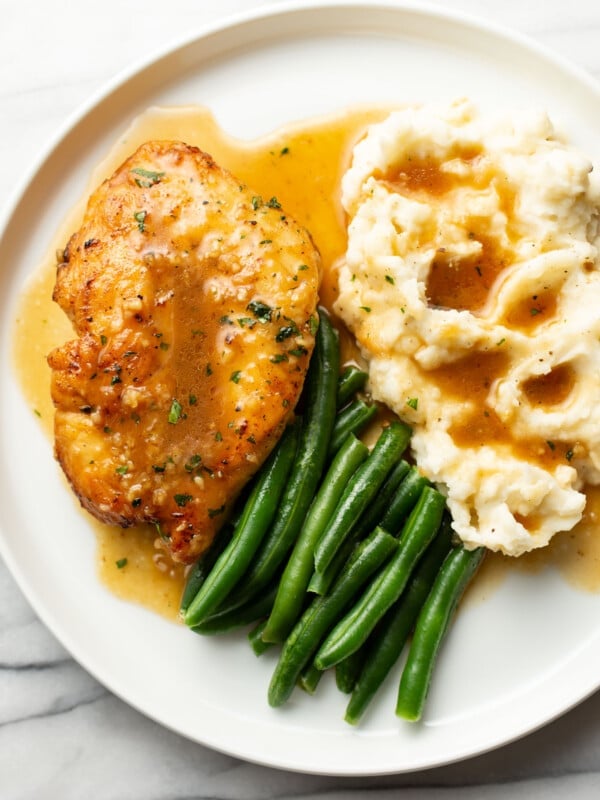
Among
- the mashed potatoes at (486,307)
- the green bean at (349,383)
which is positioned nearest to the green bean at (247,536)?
the green bean at (349,383)

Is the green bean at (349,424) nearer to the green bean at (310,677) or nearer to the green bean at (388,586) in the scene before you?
the green bean at (388,586)

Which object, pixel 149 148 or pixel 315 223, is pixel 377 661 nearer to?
pixel 315 223

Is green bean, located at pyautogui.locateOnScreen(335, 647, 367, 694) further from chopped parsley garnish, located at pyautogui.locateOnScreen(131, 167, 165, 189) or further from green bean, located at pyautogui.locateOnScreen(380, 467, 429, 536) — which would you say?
chopped parsley garnish, located at pyautogui.locateOnScreen(131, 167, 165, 189)

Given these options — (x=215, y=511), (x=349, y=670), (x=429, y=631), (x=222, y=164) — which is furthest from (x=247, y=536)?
(x=222, y=164)

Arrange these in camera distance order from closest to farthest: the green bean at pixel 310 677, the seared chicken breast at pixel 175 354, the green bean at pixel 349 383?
1. the seared chicken breast at pixel 175 354
2. the green bean at pixel 310 677
3. the green bean at pixel 349 383

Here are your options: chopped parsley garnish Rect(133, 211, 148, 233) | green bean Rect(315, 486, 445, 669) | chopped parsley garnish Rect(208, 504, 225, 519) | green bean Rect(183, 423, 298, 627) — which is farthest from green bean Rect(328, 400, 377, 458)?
chopped parsley garnish Rect(133, 211, 148, 233)

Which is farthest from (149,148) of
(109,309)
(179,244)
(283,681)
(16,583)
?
(283,681)

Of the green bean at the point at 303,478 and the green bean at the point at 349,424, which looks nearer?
the green bean at the point at 303,478
